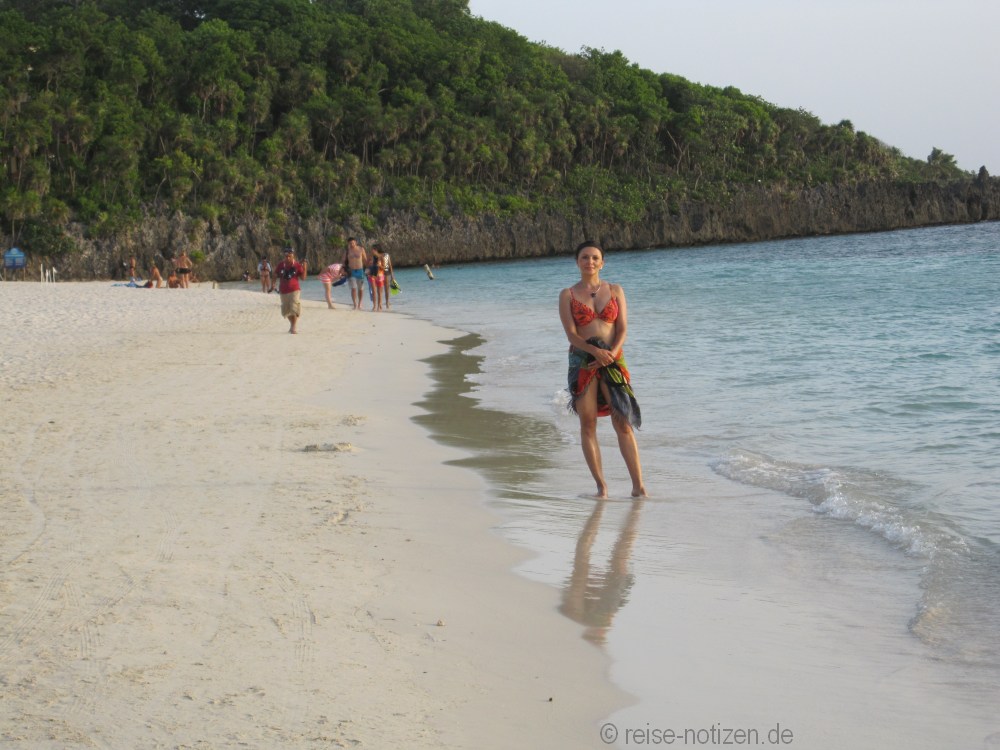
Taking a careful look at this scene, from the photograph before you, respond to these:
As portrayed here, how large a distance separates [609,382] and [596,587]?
1.97 m

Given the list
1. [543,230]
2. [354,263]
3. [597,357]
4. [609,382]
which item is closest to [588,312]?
[597,357]

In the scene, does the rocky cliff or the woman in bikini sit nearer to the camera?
the woman in bikini

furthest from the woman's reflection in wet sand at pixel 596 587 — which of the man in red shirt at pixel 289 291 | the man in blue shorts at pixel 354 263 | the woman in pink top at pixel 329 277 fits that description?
the woman in pink top at pixel 329 277

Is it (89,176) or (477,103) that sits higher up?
(477,103)

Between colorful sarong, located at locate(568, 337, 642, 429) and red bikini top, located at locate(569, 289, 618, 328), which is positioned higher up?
red bikini top, located at locate(569, 289, 618, 328)

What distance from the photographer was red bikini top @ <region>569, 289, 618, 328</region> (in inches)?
251

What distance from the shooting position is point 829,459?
7.57 m

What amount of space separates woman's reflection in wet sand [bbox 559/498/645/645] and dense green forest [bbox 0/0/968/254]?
175 feet

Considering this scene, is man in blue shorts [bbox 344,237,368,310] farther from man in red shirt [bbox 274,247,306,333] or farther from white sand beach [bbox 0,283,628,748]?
white sand beach [bbox 0,283,628,748]

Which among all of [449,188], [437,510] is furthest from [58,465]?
[449,188]

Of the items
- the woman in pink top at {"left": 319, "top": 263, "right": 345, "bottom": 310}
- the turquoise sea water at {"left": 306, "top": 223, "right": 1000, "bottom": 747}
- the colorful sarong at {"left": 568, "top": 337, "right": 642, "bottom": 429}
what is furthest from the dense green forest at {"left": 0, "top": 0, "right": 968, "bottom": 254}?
the colorful sarong at {"left": 568, "top": 337, "right": 642, "bottom": 429}

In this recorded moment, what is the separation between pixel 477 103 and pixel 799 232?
27668 mm

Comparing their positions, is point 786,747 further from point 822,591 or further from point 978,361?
point 978,361

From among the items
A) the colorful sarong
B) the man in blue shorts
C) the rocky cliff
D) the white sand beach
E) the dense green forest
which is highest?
the dense green forest
